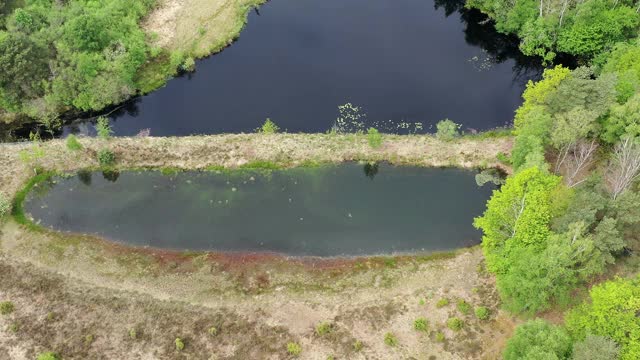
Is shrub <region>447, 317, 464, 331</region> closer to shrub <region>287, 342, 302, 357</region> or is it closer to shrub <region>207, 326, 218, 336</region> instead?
shrub <region>287, 342, 302, 357</region>

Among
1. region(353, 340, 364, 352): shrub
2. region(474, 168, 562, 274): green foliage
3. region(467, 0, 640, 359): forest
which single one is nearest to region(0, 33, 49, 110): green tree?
region(353, 340, 364, 352): shrub

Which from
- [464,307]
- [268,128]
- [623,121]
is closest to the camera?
[464,307]

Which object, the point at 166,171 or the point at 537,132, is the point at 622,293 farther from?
the point at 166,171

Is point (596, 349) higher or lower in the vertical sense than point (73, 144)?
higher

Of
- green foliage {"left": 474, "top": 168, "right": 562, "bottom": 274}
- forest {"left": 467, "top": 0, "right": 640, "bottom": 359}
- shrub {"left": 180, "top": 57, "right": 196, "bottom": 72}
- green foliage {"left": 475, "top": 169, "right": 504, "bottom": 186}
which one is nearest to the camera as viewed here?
forest {"left": 467, "top": 0, "right": 640, "bottom": 359}

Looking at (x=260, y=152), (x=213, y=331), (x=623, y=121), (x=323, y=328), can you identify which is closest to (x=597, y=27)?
(x=623, y=121)

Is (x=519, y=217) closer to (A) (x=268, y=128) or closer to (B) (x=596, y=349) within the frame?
(B) (x=596, y=349)

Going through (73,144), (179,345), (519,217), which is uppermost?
(519,217)
